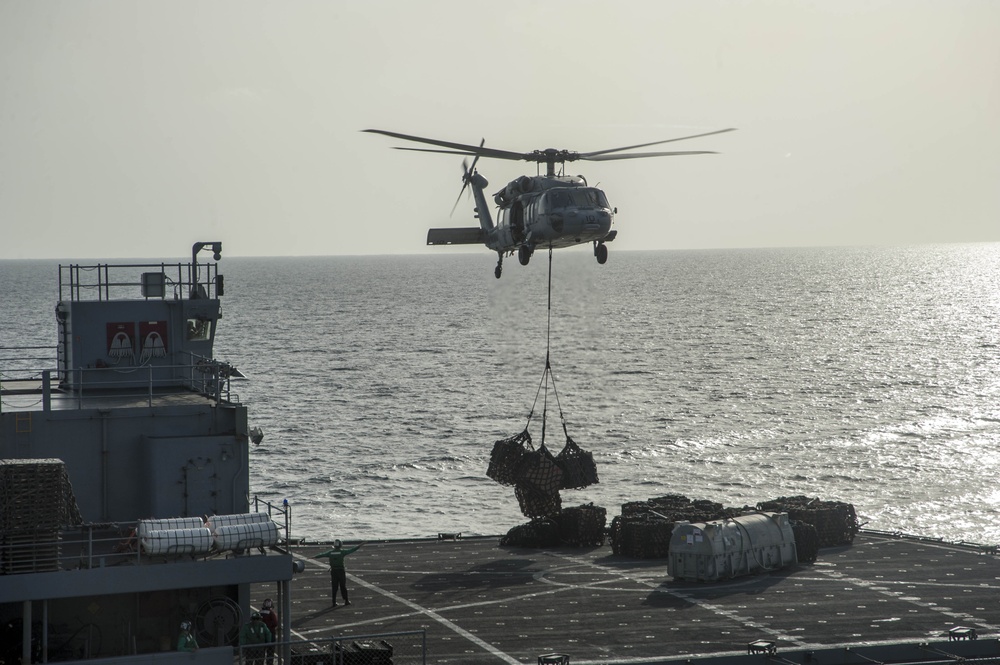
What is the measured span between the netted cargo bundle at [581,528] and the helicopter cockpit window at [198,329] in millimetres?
12485

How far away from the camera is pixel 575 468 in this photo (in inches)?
1451

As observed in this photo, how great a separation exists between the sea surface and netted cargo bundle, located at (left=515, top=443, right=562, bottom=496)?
5.01 meters

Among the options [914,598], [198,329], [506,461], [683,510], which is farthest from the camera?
[683,510]

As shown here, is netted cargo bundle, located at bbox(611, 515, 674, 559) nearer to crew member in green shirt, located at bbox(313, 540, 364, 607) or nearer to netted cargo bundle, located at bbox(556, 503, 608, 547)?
netted cargo bundle, located at bbox(556, 503, 608, 547)

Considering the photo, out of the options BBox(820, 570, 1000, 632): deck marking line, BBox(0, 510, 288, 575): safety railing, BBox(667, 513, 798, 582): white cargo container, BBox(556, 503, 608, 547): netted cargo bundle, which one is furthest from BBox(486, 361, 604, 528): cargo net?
BBox(0, 510, 288, 575): safety railing

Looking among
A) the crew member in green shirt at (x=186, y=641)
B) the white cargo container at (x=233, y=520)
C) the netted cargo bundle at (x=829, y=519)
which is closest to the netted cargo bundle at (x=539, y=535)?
the netted cargo bundle at (x=829, y=519)

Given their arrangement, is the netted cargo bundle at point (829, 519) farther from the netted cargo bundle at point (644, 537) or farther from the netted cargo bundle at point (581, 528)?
the netted cargo bundle at point (581, 528)

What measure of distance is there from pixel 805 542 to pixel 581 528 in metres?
6.66

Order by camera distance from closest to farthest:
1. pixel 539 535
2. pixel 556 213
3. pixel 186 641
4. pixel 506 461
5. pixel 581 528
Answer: pixel 186 641 < pixel 556 213 < pixel 506 461 < pixel 581 528 < pixel 539 535

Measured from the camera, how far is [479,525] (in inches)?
2174

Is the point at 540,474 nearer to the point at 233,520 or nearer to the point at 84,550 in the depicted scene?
the point at 233,520

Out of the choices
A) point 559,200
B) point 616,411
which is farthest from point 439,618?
point 616,411

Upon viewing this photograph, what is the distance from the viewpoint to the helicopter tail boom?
37969 mm

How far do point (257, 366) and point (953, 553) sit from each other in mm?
83477
